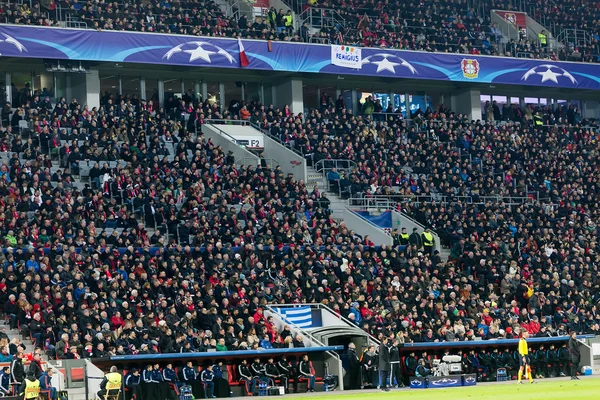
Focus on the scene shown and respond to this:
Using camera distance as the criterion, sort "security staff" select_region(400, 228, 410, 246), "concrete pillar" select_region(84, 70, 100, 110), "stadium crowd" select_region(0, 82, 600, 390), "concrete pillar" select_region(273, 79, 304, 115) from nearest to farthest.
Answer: "stadium crowd" select_region(0, 82, 600, 390), "security staff" select_region(400, 228, 410, 246), "concrete pillar" select_region(84, 70, 100, 110), "concrete pillar" select_region(273, 79, 304, 115)

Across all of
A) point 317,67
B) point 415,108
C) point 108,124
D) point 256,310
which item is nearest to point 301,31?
point 317,67

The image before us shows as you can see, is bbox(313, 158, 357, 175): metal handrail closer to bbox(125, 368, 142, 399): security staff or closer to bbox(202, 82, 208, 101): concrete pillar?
bbox(202, 82, 208, 101): concrete pillar

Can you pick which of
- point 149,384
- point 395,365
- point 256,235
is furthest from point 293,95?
point 149,384

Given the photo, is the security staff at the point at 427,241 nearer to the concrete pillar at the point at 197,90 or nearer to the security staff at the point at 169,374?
the concrete pillar at the point at 197,90

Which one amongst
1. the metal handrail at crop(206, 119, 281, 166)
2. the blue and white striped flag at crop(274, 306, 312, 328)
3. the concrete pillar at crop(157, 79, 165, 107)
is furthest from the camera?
the concrete pillar at crop(157, 79, 165, 107)

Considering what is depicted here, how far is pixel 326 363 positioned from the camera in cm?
3750

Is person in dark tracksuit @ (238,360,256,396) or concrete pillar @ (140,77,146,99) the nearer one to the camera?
person in dark tracksuit @ (238,360,256,396)

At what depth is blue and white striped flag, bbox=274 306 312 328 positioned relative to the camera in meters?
39.3

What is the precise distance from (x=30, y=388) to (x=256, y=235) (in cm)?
1480

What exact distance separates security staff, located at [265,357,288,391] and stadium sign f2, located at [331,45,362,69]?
23418mm

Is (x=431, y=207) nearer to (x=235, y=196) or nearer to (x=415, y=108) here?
(x=235, y=196)

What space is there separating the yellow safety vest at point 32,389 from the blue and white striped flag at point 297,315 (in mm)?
10983

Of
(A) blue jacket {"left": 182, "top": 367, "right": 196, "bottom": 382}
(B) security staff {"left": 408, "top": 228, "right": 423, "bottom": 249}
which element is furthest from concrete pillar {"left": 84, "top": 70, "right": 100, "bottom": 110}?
(A) blue jacket {"left": 182, "top": 367, "right": 196, "bottom": 382}

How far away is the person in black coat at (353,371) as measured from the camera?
37.4 metres
